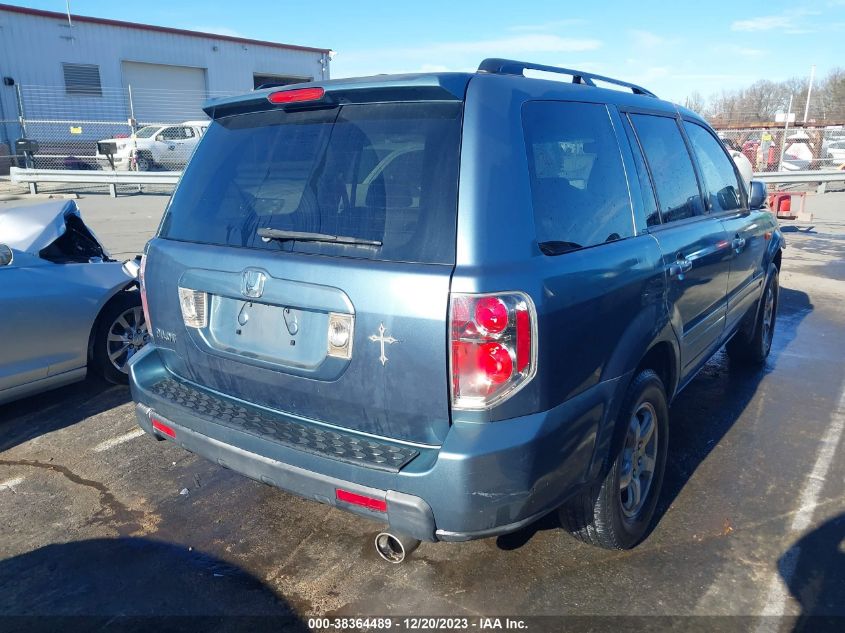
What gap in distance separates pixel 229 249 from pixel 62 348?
2.51 meters

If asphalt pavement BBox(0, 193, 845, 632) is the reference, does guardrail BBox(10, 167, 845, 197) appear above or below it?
above

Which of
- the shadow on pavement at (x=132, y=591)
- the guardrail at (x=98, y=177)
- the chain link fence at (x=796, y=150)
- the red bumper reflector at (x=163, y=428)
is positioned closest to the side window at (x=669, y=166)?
the red bumper reflector at (x=163, y=428)

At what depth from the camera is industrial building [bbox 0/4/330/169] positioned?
27.2 m

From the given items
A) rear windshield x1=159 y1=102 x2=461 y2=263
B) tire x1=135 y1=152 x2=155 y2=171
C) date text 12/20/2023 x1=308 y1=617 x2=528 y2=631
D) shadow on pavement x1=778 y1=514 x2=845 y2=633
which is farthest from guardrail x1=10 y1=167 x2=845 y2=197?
date text 12/20/2023 x1=308 y1=617 x2=528 y2=631

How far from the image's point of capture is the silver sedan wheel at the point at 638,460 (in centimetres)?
300

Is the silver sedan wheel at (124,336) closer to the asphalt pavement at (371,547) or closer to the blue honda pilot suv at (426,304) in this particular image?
the asphalt pavement at (371,547)

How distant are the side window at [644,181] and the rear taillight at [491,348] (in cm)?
125

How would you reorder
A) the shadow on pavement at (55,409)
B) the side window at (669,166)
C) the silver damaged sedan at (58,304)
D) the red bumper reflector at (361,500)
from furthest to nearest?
the shadow on pavement at (55,409), the silver damaged sedan at (58,304), the side window at (669,166), the red bumper reflector at (361,500)

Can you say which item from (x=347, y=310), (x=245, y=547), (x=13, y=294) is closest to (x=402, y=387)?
(x=347, y=310)

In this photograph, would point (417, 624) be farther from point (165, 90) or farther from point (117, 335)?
point (165, 90)

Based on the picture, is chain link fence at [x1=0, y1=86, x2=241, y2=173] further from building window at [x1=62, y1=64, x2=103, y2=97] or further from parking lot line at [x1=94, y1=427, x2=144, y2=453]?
parking lot line at [x1=94, y1=427, x2=144, y2=453]

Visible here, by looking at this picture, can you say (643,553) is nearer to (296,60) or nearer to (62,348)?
(62,348)

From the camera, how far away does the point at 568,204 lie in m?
2.56

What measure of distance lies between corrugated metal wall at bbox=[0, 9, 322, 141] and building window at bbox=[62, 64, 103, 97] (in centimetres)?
23
